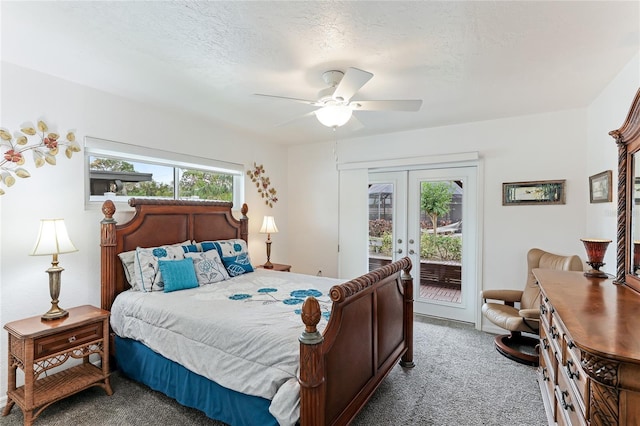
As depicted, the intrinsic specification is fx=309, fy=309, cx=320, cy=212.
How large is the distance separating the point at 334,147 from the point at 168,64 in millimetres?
2854

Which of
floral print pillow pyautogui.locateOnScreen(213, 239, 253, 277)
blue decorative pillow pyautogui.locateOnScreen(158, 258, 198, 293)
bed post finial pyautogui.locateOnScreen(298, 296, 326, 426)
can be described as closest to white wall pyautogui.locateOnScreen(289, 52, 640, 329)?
floral print pillow pyautogui.locateOnScreen(213, 239, 253, 277)

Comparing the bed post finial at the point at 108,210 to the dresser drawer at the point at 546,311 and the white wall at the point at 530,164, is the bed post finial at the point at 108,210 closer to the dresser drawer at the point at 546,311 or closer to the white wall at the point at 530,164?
the white wall at the point at 530,164

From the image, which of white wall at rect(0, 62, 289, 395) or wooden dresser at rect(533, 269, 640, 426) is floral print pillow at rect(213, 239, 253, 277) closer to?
white wall at rect(0, 62, 289, 395)

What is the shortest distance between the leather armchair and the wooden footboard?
110 centimetres

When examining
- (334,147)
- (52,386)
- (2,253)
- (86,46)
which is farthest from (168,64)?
(334,147)

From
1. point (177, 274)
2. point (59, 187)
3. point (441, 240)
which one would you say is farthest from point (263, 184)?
point (441, 240)

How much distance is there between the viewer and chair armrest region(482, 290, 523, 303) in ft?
10.8

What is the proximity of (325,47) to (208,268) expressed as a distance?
2293mm

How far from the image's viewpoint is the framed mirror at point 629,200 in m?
1.77

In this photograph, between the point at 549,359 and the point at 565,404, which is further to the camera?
the point at 549,359

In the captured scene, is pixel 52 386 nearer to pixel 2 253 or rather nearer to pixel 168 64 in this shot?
pixel 2 253

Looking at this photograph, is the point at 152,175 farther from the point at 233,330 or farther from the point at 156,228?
the point at 233,330

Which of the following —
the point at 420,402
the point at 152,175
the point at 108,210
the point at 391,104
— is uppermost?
the point at 391,104

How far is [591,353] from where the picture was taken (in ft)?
3.37
